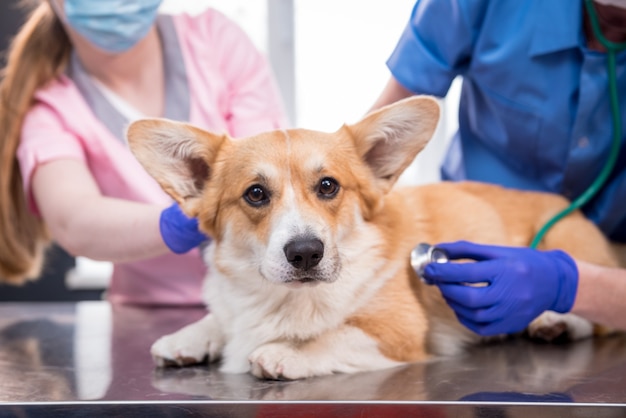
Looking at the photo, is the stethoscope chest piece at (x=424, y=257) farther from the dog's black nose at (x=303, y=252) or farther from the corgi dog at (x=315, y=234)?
the dog's black nose at (x=303, y=252)

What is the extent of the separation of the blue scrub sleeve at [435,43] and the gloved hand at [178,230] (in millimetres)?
553

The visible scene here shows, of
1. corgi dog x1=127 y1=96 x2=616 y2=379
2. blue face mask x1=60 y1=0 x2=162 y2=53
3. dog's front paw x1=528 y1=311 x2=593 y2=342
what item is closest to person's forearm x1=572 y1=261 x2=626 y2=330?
dog's front paw x1=528 y1=311 x2=593 y2=342

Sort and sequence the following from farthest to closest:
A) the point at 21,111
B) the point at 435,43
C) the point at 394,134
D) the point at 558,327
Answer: the point at 21,111 → the point at 435,43 → the point at 558,327 → the point at 394,134

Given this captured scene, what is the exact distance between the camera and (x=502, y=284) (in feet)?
4.17

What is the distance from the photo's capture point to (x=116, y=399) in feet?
3.42

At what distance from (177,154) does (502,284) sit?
1.95 ft

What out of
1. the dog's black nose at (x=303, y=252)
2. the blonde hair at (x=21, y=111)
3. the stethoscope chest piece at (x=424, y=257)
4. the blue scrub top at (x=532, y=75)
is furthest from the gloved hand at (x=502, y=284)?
the blonde hair at (x=21, y=111)

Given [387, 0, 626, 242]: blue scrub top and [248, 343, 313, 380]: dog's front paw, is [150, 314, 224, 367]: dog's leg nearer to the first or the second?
[248, 343, 313, 380]: dog's front paw

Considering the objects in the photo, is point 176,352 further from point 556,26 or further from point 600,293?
point 556,26

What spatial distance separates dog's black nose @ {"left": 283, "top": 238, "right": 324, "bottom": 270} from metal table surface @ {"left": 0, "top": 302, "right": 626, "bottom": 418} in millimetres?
184

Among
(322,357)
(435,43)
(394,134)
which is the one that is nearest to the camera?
(322,357)

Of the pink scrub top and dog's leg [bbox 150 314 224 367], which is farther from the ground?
the pink scrub top

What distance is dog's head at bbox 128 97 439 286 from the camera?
122 cm

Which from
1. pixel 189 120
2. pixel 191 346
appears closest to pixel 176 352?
pixel 191 346
